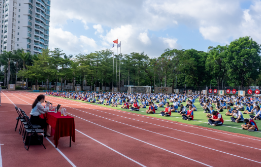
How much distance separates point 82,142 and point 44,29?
98.0m

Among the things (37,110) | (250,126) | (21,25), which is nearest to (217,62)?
(250,126)

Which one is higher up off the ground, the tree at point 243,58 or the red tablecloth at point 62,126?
the tree at point 243,58

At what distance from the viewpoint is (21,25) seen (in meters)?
80.2

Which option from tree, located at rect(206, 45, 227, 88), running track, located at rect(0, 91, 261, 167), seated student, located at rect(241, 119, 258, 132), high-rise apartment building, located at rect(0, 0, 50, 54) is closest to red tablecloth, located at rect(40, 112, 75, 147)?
running track, located at rect(0, 91, 261, 167)

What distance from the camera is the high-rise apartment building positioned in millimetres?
80062

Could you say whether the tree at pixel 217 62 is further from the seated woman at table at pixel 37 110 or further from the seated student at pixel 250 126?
the seated woman at table at pixel 37 110

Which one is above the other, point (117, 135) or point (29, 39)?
point (29, 39)

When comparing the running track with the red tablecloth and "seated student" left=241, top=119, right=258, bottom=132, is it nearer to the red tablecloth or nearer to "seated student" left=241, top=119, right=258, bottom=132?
the red tablecloth

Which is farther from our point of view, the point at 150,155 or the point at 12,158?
the point at 150,155

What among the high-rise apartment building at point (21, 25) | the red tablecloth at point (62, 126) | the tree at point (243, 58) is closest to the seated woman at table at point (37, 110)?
the red tablecloth at point (62, 126)

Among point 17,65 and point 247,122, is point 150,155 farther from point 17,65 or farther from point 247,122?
point 17,65

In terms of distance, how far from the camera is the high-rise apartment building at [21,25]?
263 ft

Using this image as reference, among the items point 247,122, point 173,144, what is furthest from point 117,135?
point 247,122

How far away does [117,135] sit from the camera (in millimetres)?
9273
